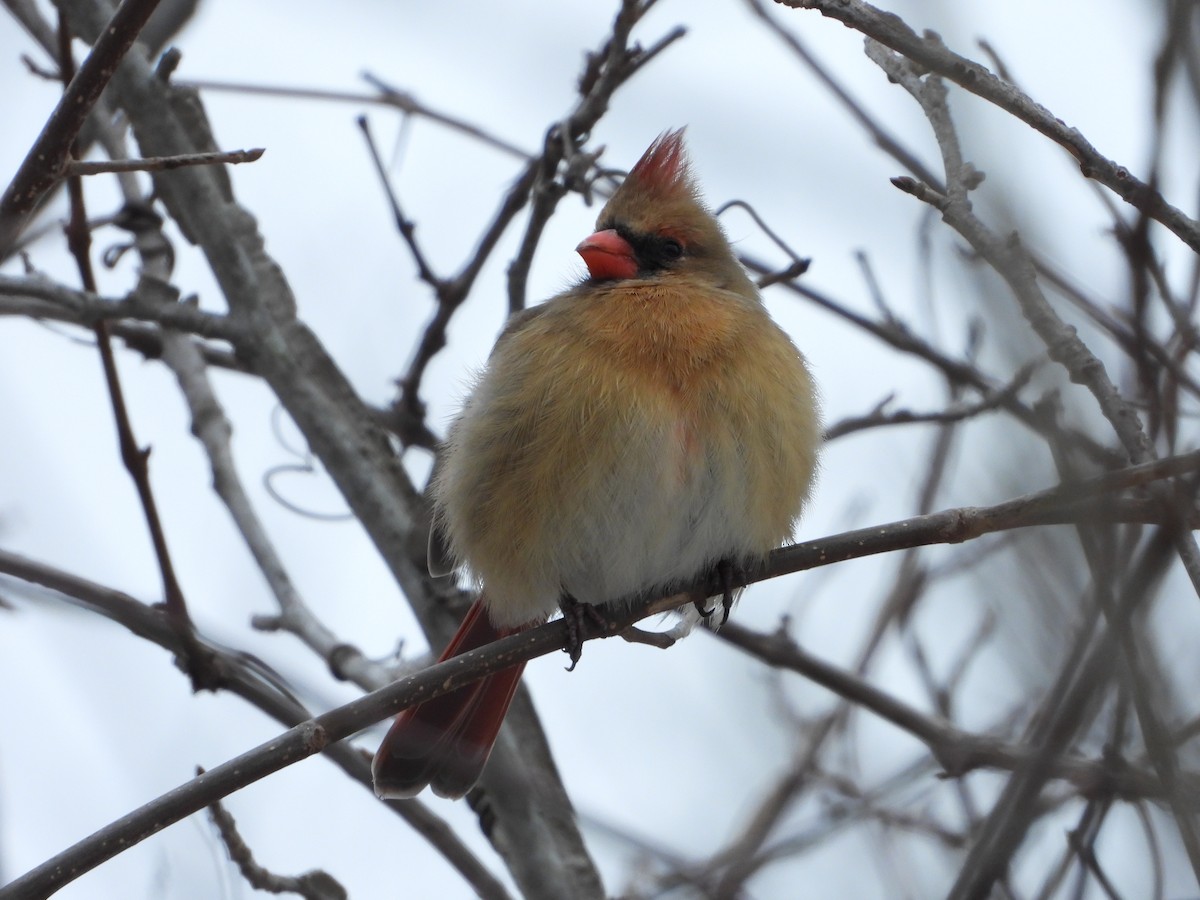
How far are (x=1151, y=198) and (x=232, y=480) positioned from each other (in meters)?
2.45

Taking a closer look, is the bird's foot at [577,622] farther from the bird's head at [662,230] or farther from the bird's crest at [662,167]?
the bird's crest at [662,167]

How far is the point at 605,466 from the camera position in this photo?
10.4ft

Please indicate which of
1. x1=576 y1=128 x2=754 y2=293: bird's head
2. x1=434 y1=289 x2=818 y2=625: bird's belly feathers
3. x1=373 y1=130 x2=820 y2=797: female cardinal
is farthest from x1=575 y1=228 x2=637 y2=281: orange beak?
x1=434 y1=289 x2=818 y2=625: bird's belly feathers

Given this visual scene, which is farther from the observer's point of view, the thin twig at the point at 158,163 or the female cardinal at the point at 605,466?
the female cardinal at the point at 605,466

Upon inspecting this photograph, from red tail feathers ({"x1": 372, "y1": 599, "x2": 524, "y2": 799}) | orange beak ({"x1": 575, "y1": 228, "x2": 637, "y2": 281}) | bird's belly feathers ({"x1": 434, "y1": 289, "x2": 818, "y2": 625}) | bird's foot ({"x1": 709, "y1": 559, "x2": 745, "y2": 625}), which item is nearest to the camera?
bird's belly feathers ({"x1": 434, "y1": 289, "x2": 818, "y2": 625})

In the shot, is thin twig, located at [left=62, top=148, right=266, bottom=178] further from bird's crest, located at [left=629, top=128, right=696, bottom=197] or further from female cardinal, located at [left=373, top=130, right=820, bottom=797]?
bird's crest, located at [left=629, top=128, right=696, bottom=197]

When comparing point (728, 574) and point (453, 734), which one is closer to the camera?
point (728, 574)

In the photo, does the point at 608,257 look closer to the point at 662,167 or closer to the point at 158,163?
the point at 662,167

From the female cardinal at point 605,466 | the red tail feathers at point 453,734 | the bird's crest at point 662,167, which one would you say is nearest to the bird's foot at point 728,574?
the female cardinal at point 605,466

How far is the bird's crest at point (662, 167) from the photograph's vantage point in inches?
159

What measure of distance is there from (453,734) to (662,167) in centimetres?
165

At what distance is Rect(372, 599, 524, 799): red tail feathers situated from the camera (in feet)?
11.2

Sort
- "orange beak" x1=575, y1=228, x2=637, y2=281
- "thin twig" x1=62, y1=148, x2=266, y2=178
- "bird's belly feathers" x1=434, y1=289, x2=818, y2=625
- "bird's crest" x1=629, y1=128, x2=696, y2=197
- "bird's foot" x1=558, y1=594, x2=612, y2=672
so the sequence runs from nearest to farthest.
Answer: "thin twig" x1=62, y1=148, x2=266, y2=178
"bird's foot" x1=558, y1=594, x2=612, y2=672
"bird's belly feathers" x1=434, y1=289, x2=818, y2=625
"orange beak" x1=575, y1=228, x2=637, y2=281
"bird's crest" x1=629, y1=128, x2=696, y2=197

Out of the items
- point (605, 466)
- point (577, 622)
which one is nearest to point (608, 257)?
point (605, 466)
